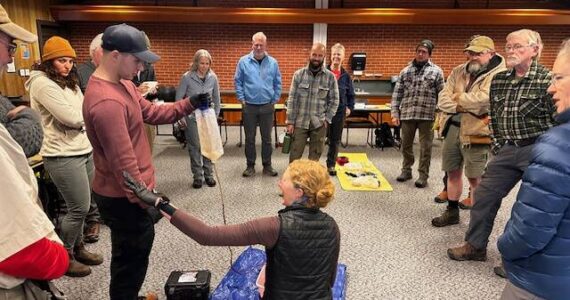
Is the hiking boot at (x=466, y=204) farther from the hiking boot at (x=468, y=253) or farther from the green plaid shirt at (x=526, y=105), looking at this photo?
the green plaid shirt at (x=526, y=105)

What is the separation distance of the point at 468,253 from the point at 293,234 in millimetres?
2059

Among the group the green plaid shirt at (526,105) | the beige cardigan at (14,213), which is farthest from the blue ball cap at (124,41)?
the green plaid shirt at (526,105)

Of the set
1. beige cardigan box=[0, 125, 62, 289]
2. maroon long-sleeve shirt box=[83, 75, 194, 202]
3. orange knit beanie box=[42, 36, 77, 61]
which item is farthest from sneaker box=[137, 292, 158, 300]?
orange knit beanie box=[42, 36, 77, 61]

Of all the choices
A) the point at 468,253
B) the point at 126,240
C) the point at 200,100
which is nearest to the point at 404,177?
the point at 468,253

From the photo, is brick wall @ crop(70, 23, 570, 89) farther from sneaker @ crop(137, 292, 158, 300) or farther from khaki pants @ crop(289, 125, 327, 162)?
sneaker @ crop(137, 292, 158, 300)

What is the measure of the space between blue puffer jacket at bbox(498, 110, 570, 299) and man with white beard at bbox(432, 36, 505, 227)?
1.78 metres

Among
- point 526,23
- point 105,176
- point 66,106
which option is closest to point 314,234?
point 105,176

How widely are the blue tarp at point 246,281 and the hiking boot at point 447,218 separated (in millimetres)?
1278

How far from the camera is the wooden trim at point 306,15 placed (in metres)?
7.77

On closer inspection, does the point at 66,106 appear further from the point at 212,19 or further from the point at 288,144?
the point at 212,19

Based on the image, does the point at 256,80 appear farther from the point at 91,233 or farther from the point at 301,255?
the point at 301,255

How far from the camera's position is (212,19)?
796cm

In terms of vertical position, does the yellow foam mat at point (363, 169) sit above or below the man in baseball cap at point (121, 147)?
below

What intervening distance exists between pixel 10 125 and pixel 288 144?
3.31 metres
